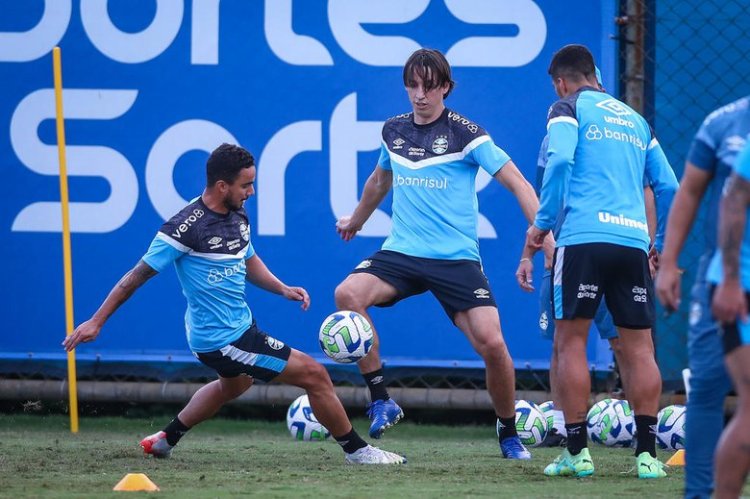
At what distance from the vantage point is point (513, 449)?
7129 mm

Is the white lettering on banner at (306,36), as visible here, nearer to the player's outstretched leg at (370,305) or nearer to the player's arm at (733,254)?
the player's outstretched leg at (370,305)

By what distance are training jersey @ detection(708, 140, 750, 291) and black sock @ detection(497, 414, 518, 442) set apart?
3.30 m

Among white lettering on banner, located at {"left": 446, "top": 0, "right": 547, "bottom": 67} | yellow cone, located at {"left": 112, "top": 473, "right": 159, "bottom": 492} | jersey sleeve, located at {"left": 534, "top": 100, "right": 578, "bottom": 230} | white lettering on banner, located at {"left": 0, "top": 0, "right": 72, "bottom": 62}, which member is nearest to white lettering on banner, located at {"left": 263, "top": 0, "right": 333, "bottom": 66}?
white lettering on banner, located at {"left": 446, "top": 0, "right": 547, "bottom": 67}

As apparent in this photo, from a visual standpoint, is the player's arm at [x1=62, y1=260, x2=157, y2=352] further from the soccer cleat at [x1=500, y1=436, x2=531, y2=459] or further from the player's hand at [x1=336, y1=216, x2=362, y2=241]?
the soccer cleat at [x1=500, y1=436, x2=531, y2=459]

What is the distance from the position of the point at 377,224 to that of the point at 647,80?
2.20m

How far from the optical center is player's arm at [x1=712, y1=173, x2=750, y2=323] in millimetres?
3705

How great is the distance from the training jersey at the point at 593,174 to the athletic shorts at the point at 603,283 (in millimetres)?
52

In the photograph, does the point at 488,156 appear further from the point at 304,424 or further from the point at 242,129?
the point at 242,129

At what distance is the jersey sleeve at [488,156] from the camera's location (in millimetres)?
6918

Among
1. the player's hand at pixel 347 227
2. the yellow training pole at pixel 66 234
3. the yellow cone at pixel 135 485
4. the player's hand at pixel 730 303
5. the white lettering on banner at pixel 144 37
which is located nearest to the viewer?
the player's hand at pixel 730 303

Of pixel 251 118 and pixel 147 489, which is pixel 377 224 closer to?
pixel 251 118

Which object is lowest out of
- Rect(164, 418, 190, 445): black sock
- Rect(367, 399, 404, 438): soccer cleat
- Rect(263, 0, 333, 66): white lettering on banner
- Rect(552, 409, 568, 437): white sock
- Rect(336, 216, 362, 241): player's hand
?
Rect(552, 409, 568, 437): white sock

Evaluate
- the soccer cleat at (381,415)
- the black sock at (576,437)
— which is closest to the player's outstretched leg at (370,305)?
the soccer cleat at (381,415)

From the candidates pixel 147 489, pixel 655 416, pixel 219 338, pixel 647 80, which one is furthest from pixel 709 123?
pixel 647 80
